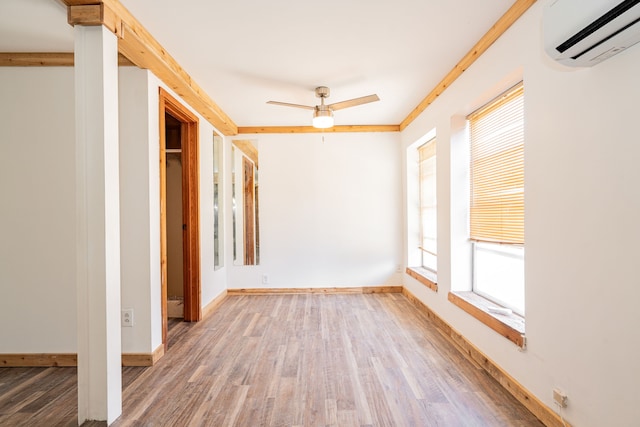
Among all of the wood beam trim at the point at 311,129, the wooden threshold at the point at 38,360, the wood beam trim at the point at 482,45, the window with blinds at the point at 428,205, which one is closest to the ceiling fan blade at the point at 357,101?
the wood beam trim at the point at 482,45

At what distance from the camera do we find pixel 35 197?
2.56 meters

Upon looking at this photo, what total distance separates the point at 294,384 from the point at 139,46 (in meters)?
2.63

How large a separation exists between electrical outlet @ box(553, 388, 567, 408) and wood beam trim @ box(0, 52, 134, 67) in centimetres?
364

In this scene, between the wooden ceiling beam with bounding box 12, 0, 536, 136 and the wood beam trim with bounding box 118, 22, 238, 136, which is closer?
the wooden ceiling beam with bounding box 12, 0, 536, 136

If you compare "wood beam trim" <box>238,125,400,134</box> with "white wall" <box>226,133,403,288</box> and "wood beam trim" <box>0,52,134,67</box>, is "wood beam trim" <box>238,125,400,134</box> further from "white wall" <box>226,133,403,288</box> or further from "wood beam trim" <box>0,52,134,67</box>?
"wood beam trim" <box>0,52,134,67</box>

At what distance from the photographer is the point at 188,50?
2.54 m

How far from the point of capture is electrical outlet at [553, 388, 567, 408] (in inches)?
66.1

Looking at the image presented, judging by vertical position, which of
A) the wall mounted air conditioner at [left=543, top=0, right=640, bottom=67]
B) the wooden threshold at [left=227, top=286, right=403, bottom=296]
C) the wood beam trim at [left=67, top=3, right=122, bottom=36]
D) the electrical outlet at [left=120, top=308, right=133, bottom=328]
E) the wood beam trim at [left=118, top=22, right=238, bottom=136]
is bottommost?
the wooden threshold at [left=227, top=286, right=403, bottom=296]

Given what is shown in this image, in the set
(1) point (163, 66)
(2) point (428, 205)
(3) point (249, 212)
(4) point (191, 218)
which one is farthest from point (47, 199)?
(2) point (428, 205)

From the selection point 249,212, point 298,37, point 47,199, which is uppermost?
point 298,37

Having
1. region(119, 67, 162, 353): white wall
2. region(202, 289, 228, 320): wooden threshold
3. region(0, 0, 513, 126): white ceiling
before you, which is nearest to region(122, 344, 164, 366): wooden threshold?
region(119, 67, 162, 353): white wall

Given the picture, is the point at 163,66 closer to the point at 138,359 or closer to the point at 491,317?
the point at 138,359

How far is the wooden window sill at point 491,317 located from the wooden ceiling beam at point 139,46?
123 inches

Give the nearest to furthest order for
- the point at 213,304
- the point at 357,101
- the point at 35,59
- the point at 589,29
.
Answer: the point at 589,29
the point at 35,59
the point at 357,101
the point at 213,304
